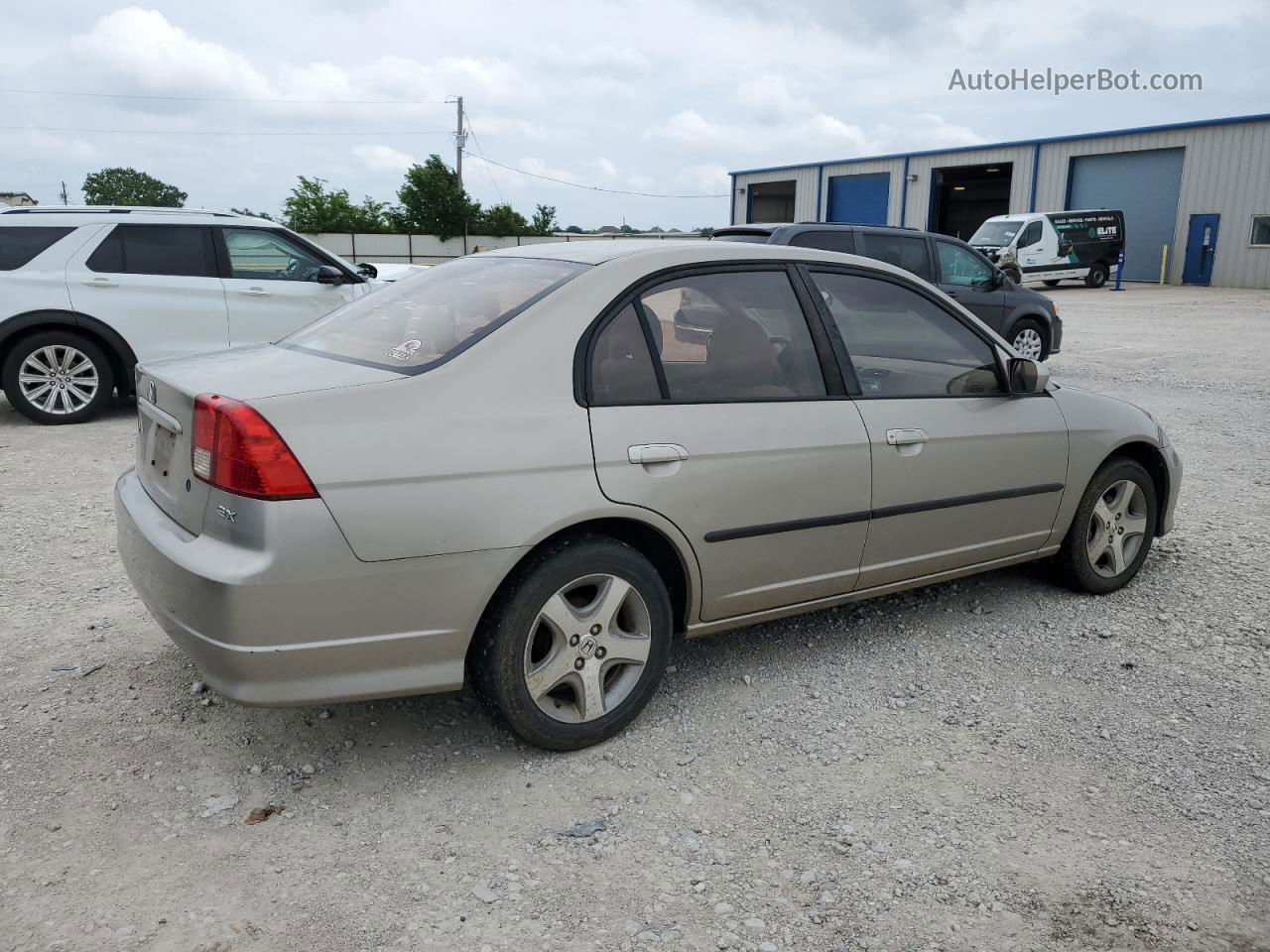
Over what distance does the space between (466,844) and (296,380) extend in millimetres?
1369

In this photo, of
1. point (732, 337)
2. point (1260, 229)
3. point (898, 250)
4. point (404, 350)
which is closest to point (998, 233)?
point (1260, 229)

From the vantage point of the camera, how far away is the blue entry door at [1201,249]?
32219 mm

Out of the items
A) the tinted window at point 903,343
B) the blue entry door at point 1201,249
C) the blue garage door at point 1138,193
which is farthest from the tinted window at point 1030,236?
the tinted window at point 903,343

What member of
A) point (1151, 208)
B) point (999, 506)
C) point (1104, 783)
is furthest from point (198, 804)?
point (1151, 208)

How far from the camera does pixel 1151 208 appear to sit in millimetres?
33969

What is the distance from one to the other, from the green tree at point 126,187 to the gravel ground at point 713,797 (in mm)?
100442

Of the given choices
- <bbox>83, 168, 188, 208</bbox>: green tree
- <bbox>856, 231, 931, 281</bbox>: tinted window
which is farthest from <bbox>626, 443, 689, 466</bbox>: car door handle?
<bbox>83, 168, 188, 208</bbox>: green tree

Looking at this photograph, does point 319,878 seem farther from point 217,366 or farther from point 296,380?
point 217,366

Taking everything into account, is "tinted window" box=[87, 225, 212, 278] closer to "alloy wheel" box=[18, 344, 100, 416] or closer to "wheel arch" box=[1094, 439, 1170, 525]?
"alloy wheel" box=[18, 344, 100, 416]

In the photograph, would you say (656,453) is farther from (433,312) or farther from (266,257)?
(266,257)

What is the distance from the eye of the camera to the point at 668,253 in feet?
11.5

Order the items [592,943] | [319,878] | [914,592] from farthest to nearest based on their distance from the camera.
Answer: [914,592]
[319,878]
[592,943]

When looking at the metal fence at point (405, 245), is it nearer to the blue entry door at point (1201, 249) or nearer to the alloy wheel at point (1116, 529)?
the blue entry door at point (1201, 249)

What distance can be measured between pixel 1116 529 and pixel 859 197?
135 ft
